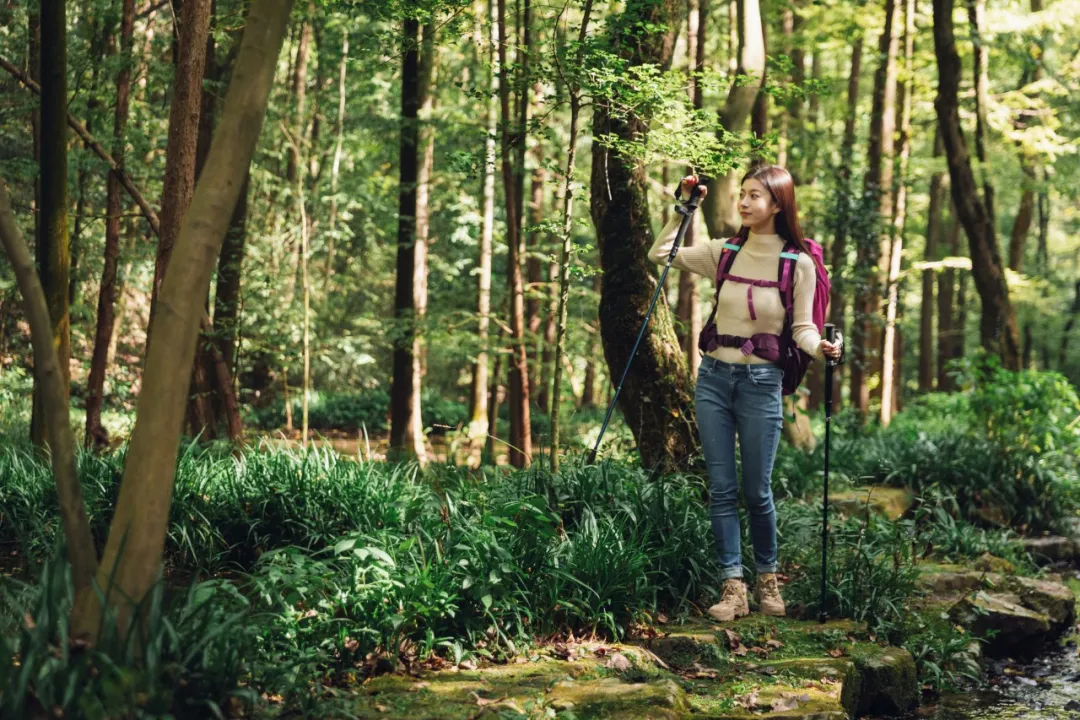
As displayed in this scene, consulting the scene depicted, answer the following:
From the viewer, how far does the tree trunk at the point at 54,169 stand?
21.4ft

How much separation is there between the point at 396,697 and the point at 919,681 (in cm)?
297

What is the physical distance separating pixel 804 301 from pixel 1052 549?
17.4 ft

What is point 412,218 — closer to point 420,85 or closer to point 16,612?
point 420,85

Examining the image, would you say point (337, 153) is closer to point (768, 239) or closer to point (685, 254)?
point (685, 254)

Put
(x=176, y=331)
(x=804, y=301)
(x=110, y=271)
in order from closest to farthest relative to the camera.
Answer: (x=176, y=331)
(x=804, y=301)
(x=110, y=271)

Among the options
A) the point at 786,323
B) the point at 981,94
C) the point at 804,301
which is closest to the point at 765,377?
the point at 786,323

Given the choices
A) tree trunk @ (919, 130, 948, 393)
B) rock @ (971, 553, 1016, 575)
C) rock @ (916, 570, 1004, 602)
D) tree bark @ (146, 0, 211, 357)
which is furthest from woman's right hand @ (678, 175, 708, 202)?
tree trunk @ (919, 130, 948, 393)

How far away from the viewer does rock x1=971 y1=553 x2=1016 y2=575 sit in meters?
7.02

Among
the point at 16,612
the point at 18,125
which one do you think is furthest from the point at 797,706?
the point at 18,125

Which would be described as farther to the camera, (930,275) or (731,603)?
(930,275)

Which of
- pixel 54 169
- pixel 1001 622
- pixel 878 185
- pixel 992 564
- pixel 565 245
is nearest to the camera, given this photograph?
pixel 1001 622

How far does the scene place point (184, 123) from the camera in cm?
690

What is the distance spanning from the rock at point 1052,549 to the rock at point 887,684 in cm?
421

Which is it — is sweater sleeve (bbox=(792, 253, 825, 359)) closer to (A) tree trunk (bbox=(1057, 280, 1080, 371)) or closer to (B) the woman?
(B) the woman
